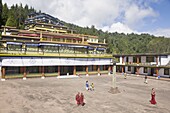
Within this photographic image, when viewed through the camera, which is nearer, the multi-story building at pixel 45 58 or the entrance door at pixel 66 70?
the multi-story building at pixel 45 58

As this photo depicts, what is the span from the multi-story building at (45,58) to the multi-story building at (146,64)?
660cm

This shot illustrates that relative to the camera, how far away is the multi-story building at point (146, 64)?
42.8 meters

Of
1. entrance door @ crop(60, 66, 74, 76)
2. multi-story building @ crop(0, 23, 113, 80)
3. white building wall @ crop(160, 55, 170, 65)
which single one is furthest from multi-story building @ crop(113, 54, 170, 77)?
entrance door @ crop(60, 66, 74, 76)

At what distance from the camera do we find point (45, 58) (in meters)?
38.2

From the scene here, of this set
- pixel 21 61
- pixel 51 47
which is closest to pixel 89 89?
pixel 21 61

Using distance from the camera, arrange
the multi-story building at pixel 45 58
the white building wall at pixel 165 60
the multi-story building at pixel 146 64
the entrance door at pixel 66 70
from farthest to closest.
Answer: the entrance door at pixel 66 70 < the white building wall at pixel 165 60 < the multi-story building at pixel 146 64 < the multi-story building at pixel 45 58

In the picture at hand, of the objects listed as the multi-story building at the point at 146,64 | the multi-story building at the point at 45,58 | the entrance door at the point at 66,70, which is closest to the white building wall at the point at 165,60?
the multi-story building at the point at 146,64

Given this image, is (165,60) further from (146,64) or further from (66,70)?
(66,70)

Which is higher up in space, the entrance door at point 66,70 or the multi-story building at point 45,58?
the multi-story building at point 45,58

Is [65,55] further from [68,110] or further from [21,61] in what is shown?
[68,110]

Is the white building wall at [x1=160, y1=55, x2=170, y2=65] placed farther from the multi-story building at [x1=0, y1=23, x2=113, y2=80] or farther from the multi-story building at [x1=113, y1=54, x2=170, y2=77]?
the multi-story building at [x1=0, y1=23, x2=113, y2=80]

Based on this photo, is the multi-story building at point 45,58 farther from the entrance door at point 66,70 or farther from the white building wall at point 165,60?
the white building wall at point 165,60

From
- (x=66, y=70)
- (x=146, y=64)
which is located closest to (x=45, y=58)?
(x=66, y=70)

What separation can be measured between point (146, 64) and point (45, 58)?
27.2 m
